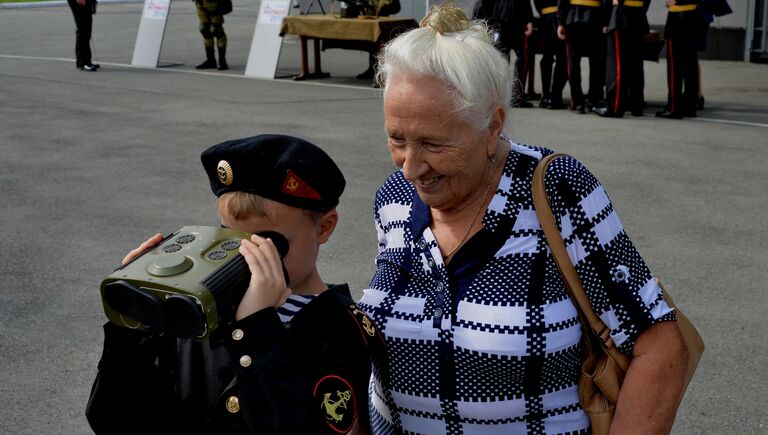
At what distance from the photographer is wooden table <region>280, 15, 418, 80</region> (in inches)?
521

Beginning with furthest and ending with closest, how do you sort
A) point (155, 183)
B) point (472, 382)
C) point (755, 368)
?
point (155, 183) → point (755, 368) → point (472, 382)

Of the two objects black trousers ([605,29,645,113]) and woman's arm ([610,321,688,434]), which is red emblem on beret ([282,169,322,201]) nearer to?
woman's arm ([610,321,688,434])

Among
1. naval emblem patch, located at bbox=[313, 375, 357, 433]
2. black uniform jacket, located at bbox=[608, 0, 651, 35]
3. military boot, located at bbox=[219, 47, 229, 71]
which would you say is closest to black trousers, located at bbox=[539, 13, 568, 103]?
black uniform jacket, located at bbox=[608, 0, 651, 35]

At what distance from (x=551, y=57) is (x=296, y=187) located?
10.4 meters

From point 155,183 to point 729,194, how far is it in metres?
4.51

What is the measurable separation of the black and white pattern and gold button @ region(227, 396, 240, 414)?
0.42m

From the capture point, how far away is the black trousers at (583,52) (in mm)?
10797

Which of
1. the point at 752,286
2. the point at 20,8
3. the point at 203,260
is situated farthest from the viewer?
the point at 20,8

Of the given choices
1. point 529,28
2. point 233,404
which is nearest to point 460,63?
point 233,404

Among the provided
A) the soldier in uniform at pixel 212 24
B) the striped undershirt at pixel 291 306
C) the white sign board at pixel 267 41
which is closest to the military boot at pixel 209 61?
the soldier in uniform at pixel 212 24

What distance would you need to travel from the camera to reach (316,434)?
5.96 feet

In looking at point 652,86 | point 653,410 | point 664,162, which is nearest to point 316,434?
point 653,410

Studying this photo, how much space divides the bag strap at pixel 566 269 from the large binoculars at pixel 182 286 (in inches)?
25.4

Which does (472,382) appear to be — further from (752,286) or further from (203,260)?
(752,286)
